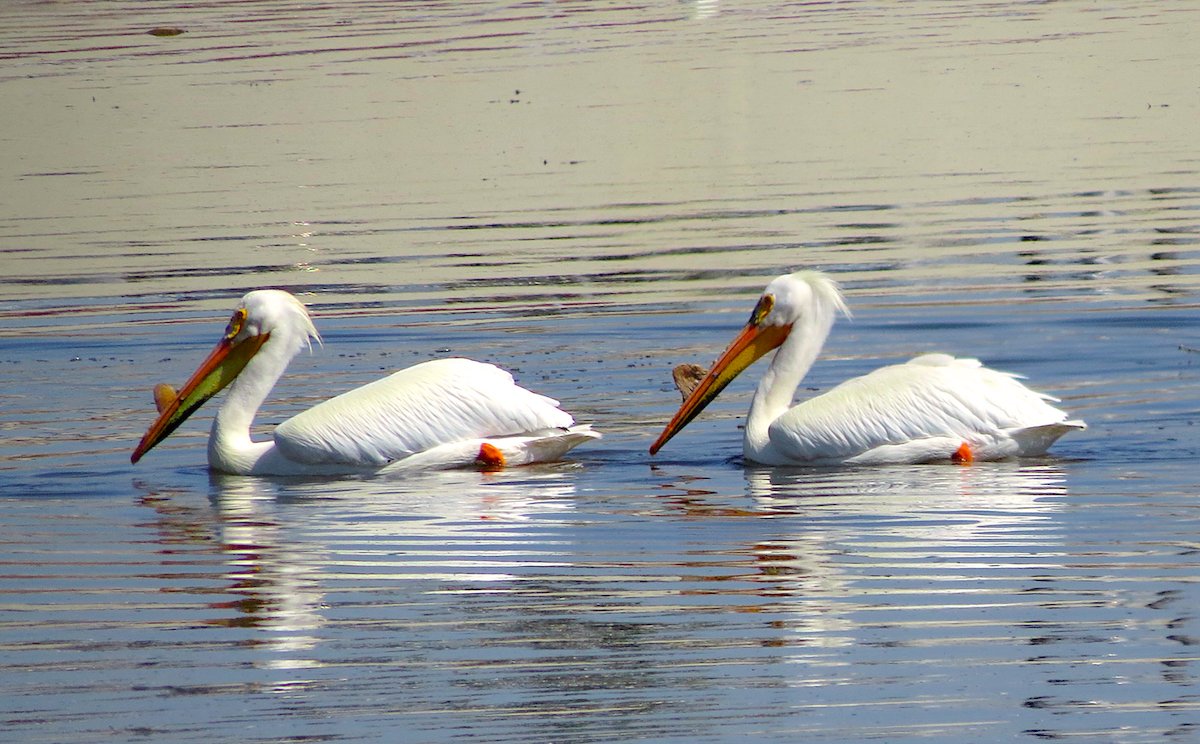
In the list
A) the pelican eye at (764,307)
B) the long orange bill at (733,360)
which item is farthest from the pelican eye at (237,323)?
the pelican eye at (764,307)

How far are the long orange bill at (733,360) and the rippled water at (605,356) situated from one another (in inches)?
6.7

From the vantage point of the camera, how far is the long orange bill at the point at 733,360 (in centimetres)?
663

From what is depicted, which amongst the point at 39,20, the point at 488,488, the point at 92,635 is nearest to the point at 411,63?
the point at 39,20

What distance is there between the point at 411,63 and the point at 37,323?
861cm

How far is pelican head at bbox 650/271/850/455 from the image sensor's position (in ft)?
21.8

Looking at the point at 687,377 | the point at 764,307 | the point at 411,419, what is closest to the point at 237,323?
the point at 411,419

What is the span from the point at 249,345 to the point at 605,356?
68.1 inches

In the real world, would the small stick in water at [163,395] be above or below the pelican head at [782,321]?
below

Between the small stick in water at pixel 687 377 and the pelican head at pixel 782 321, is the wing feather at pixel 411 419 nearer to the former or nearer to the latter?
the pelican head at pixel 782 321

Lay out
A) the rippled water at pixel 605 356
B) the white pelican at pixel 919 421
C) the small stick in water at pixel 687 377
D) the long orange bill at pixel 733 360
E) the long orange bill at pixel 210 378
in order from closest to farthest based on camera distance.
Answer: the rippled water at pixel 605 356, the white pelican at pixel 919 421, the long orange bill at pixel 733 360, the long orange bill at pixel 210 378, the small stick in water at pixel 687 377

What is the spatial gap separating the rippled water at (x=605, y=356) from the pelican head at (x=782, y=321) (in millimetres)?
234

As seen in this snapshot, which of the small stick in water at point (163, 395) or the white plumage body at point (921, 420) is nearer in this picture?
the white plumage body at point (921, 420)

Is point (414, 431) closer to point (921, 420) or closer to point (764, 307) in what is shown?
point (764, 307)

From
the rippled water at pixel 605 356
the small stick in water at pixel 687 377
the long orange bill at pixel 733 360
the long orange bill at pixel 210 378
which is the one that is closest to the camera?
the rippled water at pixel 605 356
